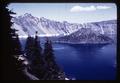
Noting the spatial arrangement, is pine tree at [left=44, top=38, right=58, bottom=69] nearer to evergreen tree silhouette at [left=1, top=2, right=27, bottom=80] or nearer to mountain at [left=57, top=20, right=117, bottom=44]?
mountain at [left=57, top=20, right=117, bottom=44]

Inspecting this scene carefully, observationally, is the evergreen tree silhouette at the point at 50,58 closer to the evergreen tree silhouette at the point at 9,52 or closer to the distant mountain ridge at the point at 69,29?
the distant mountain ridge at the point at 69,29

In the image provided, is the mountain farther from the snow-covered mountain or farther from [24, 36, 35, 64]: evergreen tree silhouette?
[24, 36, 35, 64]: evergreen tree silhouette

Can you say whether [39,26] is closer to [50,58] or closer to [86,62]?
[50,58]

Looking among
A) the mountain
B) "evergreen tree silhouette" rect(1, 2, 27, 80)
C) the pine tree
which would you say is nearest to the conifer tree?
the pine tree

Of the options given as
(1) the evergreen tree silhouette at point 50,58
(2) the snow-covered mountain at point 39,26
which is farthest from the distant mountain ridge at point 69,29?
(1) the evergreen tree silhouette at point 50,58

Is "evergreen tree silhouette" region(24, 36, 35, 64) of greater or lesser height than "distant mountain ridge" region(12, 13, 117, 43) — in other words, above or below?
below

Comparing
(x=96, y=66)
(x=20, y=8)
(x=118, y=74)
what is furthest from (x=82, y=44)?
(x=20, y=8)
